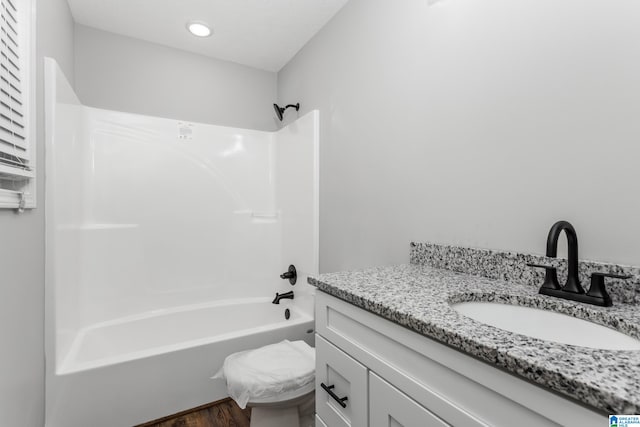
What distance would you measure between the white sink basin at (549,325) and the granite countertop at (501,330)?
2cm

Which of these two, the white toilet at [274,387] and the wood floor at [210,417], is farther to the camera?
the wood floor at [210,417]

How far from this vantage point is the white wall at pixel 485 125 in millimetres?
812

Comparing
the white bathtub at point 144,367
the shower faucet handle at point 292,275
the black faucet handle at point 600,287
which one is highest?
the black faucet handle at point 600,287

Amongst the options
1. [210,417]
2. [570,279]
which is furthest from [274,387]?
[570,279]

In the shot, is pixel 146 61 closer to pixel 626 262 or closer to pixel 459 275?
pixel 459 275

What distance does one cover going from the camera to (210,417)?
68.6 inches

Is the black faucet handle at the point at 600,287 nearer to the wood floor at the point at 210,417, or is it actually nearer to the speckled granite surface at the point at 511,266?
A: the speckled granite surface at the point at 511,266

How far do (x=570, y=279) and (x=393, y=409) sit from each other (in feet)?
1.92

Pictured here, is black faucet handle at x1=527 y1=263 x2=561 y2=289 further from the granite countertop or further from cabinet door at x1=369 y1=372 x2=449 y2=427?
cabinet door at x1=369 y1=372 x2=449 y2=427

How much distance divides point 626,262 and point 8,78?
6.26 ft

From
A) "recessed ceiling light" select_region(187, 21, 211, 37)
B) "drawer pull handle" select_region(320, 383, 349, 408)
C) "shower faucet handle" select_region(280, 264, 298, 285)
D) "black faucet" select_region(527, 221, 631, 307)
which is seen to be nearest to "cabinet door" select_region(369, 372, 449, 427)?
"drawer pull handle" select_region(320, 383, 349, 408)

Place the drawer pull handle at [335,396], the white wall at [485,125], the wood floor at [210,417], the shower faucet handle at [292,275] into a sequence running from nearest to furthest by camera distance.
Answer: the white wall at [485,125], the drawer pull handle at [335,396], the wood floor at [210,417], the shower faucet handle at [292,275]

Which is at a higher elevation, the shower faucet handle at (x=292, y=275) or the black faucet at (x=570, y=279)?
the black faucet at (x=570, y=279)

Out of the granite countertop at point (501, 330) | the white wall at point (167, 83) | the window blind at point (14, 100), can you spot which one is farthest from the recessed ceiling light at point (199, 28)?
the granite countertop at point (501, 330)
